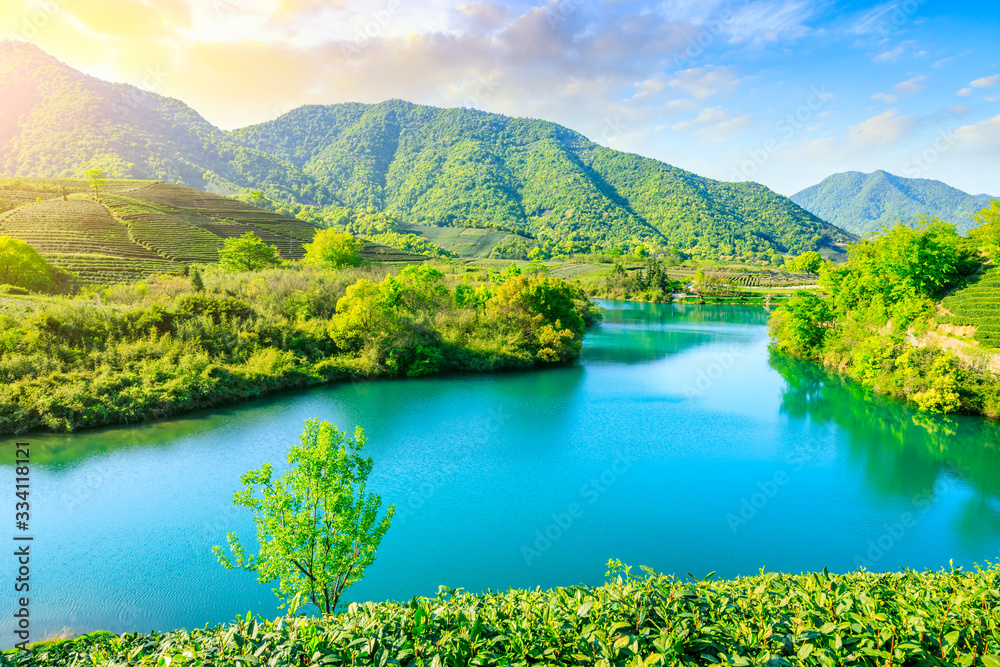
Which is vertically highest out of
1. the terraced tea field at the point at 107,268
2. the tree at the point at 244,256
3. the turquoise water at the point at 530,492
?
the tree at the point at 244,256

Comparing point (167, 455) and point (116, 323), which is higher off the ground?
point (116, 323)

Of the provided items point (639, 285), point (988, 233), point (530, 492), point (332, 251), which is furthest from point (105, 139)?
point (988, 233)

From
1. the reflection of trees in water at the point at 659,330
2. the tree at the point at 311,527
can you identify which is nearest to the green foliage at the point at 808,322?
the reflection of trees in water at the point at 659,330

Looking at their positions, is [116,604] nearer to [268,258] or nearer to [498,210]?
[268,258]

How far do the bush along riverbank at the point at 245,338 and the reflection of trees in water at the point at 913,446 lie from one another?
15.8 metres

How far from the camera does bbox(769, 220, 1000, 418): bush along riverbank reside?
23.2m

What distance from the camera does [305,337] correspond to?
2988cm

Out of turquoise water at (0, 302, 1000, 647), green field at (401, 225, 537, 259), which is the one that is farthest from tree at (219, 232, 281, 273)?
green field at (401, 225, 537, 259)

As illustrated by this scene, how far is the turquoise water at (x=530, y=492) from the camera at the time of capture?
10836 millimetres

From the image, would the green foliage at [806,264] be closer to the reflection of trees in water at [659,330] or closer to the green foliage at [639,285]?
the green foliage at [639,285]

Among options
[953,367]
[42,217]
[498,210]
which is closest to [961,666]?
[953,367]

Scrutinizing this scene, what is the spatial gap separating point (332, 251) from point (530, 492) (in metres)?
43.3

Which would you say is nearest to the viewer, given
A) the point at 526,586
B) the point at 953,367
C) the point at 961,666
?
the point at 961,666

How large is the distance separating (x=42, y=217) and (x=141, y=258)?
568 inches
